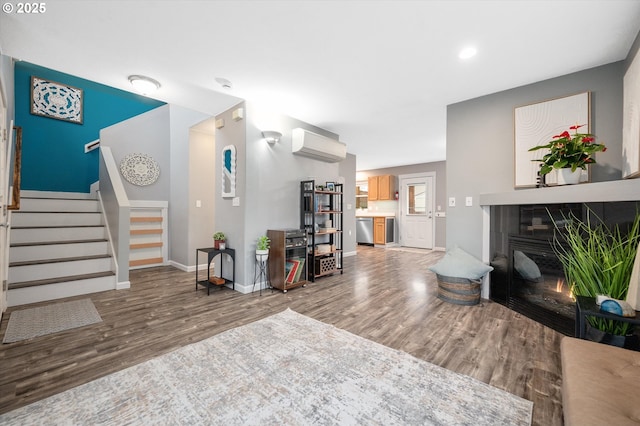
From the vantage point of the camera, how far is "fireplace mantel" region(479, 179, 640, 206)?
1689 mm

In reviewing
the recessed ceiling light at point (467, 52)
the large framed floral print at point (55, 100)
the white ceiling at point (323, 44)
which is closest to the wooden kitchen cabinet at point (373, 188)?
the white ceiling at point (323, 44)

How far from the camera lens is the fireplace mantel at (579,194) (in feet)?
5.54

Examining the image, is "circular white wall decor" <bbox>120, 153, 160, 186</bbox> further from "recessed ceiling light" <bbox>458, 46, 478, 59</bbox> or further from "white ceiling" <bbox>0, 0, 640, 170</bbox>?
"recessed ceiling light" <bbox>458, 46, 478, 59</bbox>

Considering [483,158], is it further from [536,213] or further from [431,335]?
[431,335]

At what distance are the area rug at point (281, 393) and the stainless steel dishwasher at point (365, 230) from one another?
6.11 meters

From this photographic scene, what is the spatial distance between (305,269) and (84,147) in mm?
5207

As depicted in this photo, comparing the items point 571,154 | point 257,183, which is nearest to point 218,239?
point 257,183

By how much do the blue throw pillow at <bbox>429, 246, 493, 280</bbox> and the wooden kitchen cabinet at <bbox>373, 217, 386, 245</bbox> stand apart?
4435 mm

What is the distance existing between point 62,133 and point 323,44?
5.65 metres

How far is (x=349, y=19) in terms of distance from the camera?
193 cm

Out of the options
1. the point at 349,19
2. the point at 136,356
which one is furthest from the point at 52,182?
the point at 349,19

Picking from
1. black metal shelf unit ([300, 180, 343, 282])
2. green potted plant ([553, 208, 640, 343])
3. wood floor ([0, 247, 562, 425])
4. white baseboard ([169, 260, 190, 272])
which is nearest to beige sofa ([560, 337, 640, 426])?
wood floor ([0, 247, 562, 425])

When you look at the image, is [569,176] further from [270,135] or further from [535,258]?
[270,135]

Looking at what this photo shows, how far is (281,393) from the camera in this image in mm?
1434
